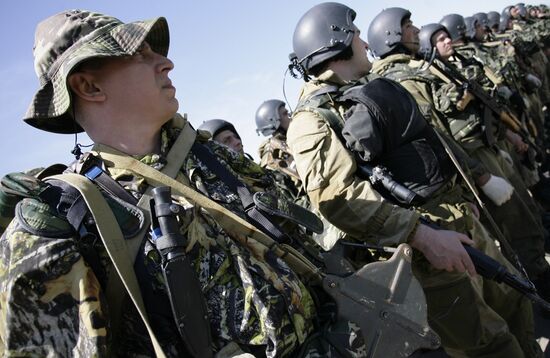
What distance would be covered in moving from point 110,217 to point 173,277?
25 centimetres

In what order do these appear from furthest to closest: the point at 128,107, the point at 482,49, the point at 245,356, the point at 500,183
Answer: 1. the point at 482,49
2. the point at 500,183
3. the point at 128,107
4. the point at 245,356

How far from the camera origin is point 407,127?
9.17 ft

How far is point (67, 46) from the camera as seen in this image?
1.68 meters

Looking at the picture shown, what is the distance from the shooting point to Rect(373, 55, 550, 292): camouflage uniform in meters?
4.55

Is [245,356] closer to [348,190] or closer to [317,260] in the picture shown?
[317,260]

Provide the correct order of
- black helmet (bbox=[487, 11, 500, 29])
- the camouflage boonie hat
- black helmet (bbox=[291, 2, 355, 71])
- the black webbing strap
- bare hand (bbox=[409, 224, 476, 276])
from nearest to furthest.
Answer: the camouflage boonie hat
the black webbing strap
bare hand (bbox=[409, 224, 476, 276])
black helmet (bbox=[291, 2, 355, 71])
black helmet (bbox=[487, 11, 500, 29])

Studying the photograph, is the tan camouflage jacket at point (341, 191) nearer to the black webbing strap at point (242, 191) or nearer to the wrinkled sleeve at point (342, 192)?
the wrinkled sleeve at point (342, 192)

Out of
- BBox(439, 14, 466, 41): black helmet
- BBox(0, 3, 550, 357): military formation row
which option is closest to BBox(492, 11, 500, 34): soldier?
BBox(439, 14, 466, 41): black helmet

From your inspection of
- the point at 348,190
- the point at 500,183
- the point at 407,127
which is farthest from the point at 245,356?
the point at 500,183

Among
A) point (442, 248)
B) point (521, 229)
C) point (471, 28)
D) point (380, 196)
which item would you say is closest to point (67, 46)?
point (380, 196)

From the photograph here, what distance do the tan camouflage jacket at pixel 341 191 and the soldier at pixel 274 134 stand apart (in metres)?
3.06

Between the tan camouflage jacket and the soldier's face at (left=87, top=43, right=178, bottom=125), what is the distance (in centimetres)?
107

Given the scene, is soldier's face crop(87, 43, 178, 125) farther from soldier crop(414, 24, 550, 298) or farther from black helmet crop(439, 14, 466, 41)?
black helmet crop(439, 14, 466, 41)

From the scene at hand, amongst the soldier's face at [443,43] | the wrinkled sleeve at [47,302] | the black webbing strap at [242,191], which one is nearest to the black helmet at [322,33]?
the black webbing strap at [242,191]
